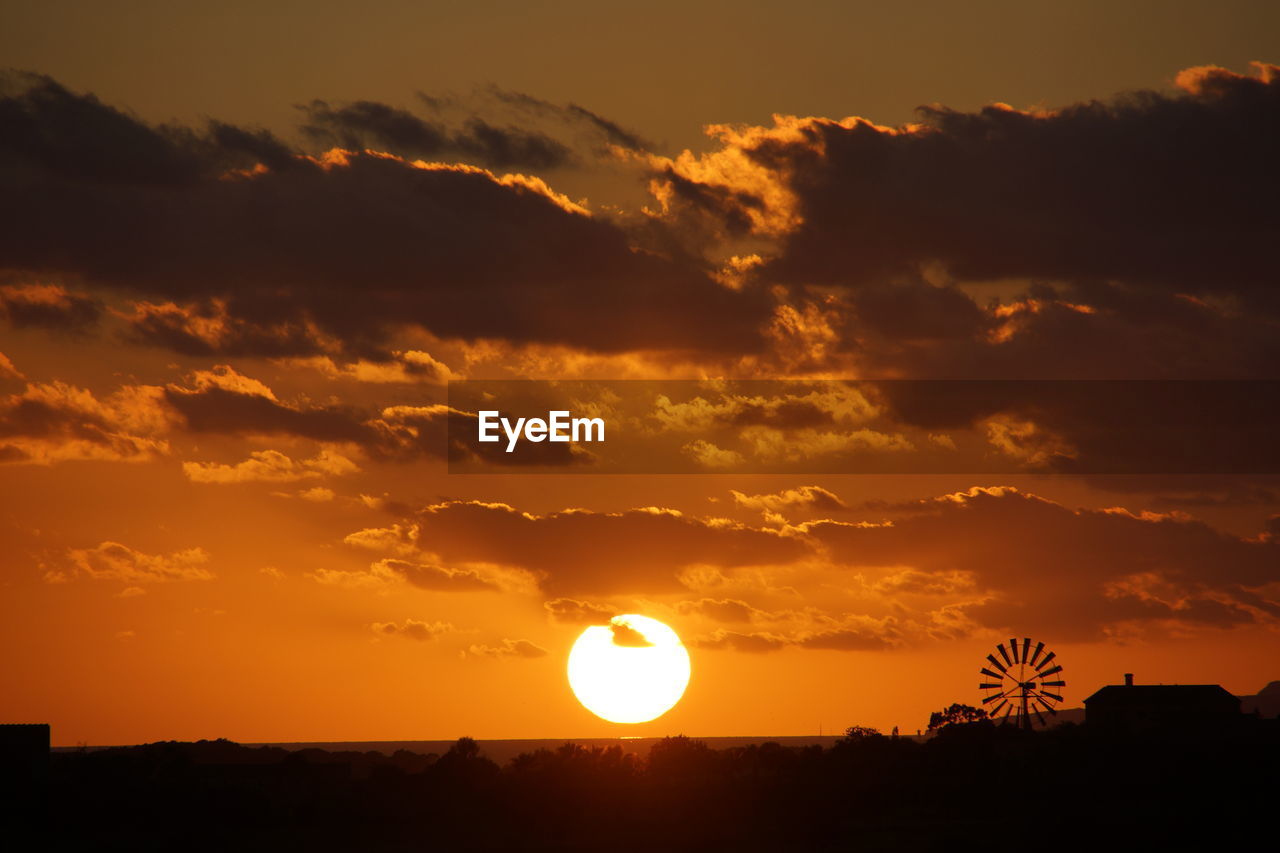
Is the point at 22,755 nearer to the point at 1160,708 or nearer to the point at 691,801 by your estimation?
the point at 691,801

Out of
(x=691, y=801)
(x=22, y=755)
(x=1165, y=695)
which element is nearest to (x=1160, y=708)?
(x=1165, y=695)

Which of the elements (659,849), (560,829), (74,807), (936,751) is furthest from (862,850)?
(74,807)

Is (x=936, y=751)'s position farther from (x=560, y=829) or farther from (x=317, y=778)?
(x=317, y=778)

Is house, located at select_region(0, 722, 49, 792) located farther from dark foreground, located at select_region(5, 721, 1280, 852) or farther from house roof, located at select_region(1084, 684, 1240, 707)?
house roof, located at select_region(1084, 684, 1240, 707)

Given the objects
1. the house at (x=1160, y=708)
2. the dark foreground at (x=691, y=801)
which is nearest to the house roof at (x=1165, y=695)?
the house at (x=1160, y=708)

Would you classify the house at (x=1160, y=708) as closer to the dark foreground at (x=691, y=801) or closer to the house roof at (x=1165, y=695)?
the house roof at (x=1165, y=695)
